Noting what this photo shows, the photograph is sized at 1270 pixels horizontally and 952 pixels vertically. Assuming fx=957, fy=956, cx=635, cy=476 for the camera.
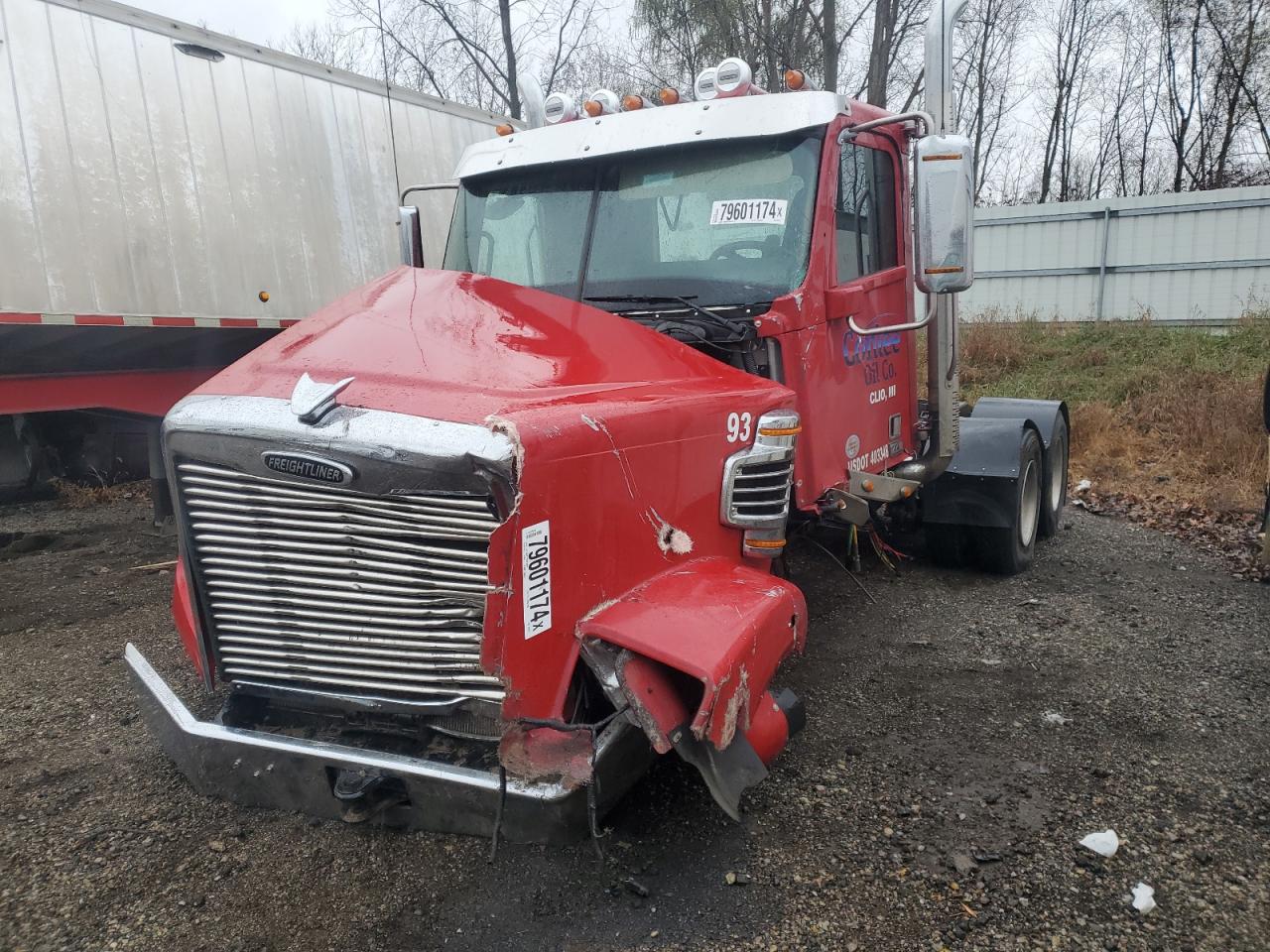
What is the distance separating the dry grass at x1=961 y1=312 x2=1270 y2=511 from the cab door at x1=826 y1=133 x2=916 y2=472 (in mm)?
4208

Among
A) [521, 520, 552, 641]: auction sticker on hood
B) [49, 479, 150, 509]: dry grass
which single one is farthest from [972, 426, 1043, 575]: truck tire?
[49, 479, 150, 509]: dry grass

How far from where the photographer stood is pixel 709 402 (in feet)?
10.3

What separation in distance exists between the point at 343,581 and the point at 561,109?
2.71 m

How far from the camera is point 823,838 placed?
9.89 feet

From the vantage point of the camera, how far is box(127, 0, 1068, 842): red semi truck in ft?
8.21

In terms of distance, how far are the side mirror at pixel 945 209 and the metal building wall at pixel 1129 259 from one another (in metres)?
12.5

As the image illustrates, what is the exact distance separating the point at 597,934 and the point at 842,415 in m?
2.45

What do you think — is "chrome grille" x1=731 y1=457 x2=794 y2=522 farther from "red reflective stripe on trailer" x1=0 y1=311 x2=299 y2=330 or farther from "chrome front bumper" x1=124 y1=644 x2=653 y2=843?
"red reflective stripe on trailer" x1=0 y1=311 x2=299 y2=330

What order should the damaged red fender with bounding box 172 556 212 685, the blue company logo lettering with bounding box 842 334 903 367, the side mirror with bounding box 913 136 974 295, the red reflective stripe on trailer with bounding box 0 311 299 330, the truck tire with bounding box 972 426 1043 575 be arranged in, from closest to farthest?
the damaged red fender with bounding box 172 556 212 685, the side mirror with bounding box 913 136 974 295, the blue company logo lettering with bounding box 842 334 903 367, the truck tire with bounding box 972 426 1043 575, the red reflective stripe on trailer with bounding box 0 311 299 330

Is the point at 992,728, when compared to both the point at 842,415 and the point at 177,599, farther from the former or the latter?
the point at 177,599

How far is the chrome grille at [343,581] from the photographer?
2486 mm

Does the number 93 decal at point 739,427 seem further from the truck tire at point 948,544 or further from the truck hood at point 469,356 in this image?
the truck tire at point 948,544

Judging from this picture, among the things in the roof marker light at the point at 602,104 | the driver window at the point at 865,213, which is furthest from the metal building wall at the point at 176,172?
the driver window at the point at 865,213

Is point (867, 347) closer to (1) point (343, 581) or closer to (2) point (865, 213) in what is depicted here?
(2) point (865, 213)
